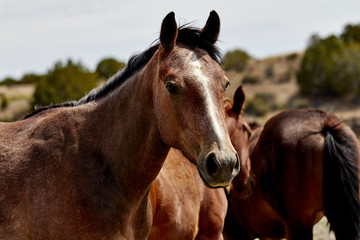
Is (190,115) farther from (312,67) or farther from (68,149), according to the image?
(312,67)

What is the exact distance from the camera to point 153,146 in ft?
11.7

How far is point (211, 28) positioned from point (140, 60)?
59 cm

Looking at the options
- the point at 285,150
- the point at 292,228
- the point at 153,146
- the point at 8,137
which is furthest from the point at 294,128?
the point at 8,137

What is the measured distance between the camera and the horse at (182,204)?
4.60m

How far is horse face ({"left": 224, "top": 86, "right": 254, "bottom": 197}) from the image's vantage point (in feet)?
20.5

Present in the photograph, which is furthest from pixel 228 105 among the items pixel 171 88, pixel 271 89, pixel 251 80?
pixel 251 80

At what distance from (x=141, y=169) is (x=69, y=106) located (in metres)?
0.84

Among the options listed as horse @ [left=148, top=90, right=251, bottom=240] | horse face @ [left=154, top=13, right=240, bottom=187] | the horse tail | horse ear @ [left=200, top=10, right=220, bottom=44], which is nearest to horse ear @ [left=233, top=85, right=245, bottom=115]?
the horse tail

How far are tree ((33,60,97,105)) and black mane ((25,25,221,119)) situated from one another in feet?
95.7

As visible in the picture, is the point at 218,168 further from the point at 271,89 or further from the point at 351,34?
the point at 351,34

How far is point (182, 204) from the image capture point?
191 inches

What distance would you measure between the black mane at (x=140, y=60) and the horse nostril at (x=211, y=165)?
92 cm

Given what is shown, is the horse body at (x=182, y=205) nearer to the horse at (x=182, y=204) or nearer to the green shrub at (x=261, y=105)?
the horse at (x=182, y=204)

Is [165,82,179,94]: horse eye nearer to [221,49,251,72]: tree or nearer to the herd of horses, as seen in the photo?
the herd of horses
